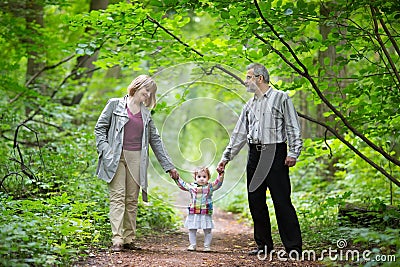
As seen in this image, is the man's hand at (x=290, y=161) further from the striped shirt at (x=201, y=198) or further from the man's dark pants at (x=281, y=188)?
the striped shirt at (x=201, y=198)

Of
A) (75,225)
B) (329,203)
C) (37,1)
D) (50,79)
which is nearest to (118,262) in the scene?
(75,225)

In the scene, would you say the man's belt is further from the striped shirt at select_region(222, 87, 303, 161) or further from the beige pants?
the beige pants

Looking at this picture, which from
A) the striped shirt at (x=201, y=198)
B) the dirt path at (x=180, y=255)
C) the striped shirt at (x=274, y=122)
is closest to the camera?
the dirt path at (x=180, y=255)

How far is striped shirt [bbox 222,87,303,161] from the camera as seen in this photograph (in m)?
5.58

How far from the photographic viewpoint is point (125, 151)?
594cm

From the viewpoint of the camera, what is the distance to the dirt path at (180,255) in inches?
206

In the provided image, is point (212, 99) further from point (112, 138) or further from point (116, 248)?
point (116, 248)

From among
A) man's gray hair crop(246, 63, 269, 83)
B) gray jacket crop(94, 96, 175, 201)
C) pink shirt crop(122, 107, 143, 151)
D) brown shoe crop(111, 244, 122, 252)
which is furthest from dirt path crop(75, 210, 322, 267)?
man's gray hair crop(246, 63, 269, 83)

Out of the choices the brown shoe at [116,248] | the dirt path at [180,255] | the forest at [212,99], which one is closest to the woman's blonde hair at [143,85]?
the forest at [212,99]

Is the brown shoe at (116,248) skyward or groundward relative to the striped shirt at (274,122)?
groundward

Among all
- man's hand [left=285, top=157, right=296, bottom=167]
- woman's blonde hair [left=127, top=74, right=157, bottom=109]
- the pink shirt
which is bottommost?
man's hand [left=285, top=157, right=296, bottom=167]

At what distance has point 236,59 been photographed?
7.03 meters

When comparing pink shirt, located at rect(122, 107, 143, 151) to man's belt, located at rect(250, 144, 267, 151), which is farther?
pink shirt, located at rect(122, 107, 143, 151)

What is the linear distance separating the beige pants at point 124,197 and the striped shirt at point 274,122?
1362 millimetres
